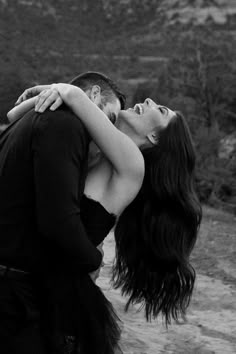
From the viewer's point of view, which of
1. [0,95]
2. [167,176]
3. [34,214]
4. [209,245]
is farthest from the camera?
[0,95]

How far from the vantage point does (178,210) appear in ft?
6.84

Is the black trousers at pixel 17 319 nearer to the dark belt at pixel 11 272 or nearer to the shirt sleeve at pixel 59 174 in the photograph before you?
the dark belt at pixel 11 272

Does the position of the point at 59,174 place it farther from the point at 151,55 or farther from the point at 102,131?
the point at 151,55

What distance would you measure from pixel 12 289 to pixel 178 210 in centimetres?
63

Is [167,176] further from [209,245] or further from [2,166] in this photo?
[209,245]

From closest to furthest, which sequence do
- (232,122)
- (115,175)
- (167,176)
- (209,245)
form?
(115,175) < (167,176) < (209,245) < (232,122)

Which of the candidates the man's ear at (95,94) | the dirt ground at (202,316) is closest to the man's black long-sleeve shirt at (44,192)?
the man's ear at (95,94)

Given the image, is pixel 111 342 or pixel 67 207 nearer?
pixel 67 207

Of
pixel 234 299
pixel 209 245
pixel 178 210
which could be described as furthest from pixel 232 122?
pixel 178 210

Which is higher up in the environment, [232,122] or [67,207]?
[67,207]

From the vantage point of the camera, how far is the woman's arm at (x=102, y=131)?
1.76 meters

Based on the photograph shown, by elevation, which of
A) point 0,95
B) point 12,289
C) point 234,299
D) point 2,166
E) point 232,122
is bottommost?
point 232,122

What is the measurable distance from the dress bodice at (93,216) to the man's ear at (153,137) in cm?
32

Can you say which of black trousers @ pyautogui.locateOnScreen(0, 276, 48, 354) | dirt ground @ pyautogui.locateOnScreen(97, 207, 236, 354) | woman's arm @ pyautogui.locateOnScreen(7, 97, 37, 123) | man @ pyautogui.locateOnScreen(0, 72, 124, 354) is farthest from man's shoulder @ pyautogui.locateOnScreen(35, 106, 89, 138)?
dirt ground @ pyautogui.locateOnScreen(97, 207, 236, 354)
